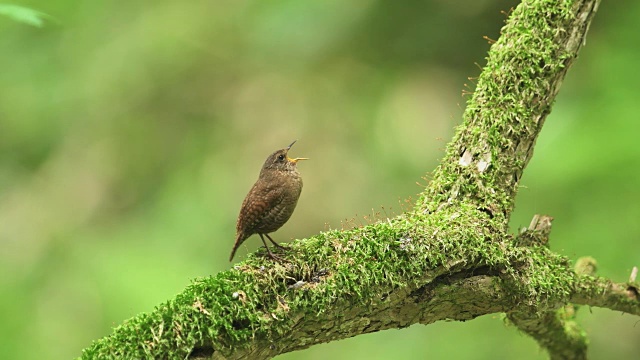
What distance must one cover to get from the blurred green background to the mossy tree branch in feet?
7.32

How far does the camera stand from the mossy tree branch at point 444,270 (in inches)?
92.2

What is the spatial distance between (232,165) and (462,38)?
2640 mm

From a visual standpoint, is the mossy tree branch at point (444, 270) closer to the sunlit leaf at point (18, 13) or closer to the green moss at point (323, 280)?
the green moss at point (323, 280)

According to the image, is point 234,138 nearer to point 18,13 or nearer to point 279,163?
point 279,163

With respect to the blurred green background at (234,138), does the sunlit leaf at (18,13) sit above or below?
below

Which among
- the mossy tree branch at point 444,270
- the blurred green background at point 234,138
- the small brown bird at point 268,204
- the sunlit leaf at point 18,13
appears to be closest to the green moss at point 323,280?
the mossy tree branch at point 444,270

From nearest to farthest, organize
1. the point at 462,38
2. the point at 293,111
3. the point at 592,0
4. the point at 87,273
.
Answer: the point at 592,0 < the point at 87,273 < the point at 462,38 < the point at 293,111

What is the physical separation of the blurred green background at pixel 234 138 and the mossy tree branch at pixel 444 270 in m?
2.23

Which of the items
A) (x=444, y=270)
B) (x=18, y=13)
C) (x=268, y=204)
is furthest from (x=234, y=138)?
(x=18, y=13)

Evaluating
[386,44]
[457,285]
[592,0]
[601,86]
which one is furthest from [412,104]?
[457,285]

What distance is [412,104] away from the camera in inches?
291

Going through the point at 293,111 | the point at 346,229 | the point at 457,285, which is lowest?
the point at 457,285

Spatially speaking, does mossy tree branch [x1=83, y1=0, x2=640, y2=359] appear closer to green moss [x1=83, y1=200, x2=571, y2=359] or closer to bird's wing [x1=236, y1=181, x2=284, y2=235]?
green moss [x1=83, y1=200, x2=571, y2=359]

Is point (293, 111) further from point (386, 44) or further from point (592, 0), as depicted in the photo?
point (592, 0)
